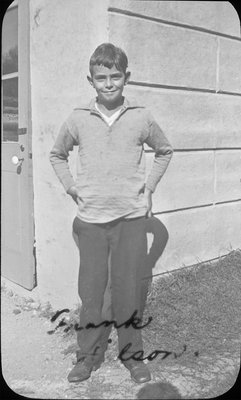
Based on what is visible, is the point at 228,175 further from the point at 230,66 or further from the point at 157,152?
the point at 157,152

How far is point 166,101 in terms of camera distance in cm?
330

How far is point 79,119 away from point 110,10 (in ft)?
2.49

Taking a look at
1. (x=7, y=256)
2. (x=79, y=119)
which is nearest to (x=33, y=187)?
(x=7, y=256)

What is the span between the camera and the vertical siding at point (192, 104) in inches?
122

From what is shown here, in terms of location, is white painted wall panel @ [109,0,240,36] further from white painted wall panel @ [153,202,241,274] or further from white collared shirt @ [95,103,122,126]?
white painted wall panel @ [153,202,241,274]

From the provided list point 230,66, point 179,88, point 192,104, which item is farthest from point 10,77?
point 230,66

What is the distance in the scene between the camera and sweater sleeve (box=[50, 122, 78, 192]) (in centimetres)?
272

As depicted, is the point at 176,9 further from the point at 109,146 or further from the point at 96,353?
the point at 96,353

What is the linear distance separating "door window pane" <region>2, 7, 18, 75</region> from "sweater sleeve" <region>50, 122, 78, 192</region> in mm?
801

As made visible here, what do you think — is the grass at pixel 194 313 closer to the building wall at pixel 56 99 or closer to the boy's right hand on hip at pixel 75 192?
the building wall at pixel 56 99

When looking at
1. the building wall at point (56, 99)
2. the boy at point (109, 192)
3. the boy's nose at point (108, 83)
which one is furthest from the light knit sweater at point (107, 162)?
the building wall at point (56, 99)

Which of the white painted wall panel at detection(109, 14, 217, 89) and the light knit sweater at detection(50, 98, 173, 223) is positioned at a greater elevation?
the white painted wall panel at detection(109, 14, 217, 89)

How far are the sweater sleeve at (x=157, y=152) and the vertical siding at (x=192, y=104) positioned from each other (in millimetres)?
254

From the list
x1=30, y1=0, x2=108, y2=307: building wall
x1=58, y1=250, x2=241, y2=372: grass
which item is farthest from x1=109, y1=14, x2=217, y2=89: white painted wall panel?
x1=58, y1=250, x2=241, y2=372: grass
